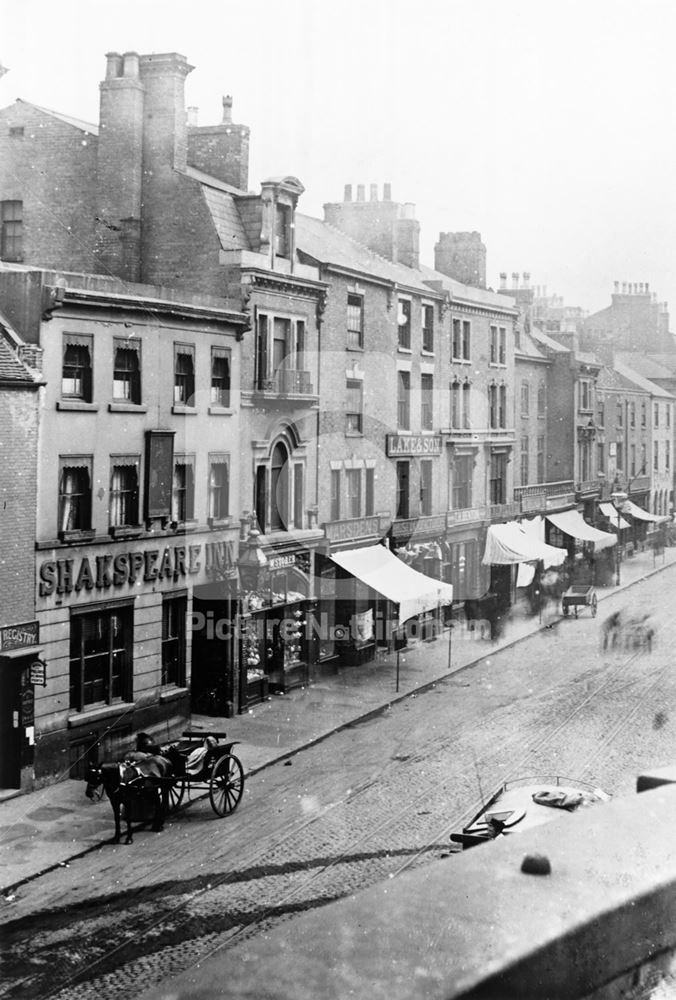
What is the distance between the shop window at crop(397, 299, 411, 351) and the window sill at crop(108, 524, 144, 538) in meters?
15.7

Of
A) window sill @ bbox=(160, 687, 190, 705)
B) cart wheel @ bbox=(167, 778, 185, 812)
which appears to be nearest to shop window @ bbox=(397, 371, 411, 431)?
window sill @ bbox=(160, 687, 190, 705)

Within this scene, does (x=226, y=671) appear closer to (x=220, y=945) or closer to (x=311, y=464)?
(x=311, y=464)

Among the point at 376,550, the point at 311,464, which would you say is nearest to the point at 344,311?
the point at 311,464

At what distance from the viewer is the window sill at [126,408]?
2206 cm

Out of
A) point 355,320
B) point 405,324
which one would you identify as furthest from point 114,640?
point 405,324

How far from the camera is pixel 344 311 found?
3189 centimetres

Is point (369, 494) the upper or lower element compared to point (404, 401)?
lower

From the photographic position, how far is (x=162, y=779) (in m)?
17.1

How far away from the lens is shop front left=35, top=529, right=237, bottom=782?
20.4 m

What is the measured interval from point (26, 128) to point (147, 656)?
49.4ft

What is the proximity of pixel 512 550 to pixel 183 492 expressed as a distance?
19757mm

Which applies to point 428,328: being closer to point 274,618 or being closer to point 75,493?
point 274,618

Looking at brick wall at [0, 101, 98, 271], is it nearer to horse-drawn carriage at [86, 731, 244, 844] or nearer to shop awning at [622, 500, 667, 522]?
horse-drawn carriage at [86, 731, 244, 844]

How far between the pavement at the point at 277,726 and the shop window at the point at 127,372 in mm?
7187
